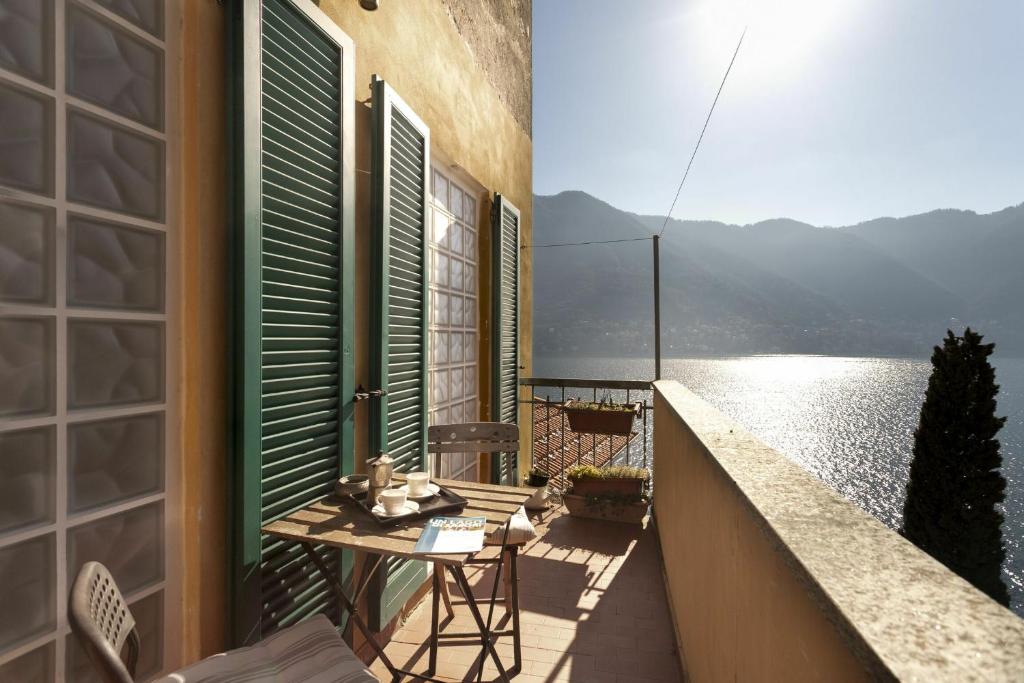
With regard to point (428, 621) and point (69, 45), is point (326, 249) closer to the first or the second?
point (69, 45)

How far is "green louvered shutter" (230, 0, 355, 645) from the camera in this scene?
1.49 metres

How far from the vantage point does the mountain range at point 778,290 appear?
88.0m

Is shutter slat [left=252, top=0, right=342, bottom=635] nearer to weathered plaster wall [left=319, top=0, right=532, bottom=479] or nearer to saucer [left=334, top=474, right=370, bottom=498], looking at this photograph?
saucer [left=334, top=474, right=370, bottom=498]

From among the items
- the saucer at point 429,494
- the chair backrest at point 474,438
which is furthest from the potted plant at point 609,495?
the saucer at point 429,494

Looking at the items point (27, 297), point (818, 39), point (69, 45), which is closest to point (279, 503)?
point (27, 297)

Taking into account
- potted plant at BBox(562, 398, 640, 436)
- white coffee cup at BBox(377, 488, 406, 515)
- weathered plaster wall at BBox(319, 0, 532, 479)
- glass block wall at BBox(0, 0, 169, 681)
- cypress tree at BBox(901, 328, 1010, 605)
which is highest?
weathered plaster wall at BBox(319, 0, 532, 479)

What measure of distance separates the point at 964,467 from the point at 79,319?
9498mm

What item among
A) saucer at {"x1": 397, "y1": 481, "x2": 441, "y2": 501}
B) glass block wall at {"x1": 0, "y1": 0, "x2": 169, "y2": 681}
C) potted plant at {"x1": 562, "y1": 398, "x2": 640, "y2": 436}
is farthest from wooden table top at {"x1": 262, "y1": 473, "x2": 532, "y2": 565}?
potted plant at {"x1": 562, "y1": 398, "x2": 640, "y2": 436}

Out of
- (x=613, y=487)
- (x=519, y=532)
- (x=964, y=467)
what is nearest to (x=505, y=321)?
(x=613, y=487)

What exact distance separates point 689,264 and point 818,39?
108 meters

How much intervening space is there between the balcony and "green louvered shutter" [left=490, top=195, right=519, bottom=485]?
968 mm

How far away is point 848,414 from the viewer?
43.6m

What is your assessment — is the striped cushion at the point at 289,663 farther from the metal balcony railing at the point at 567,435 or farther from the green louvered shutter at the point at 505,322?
the metal balcony railing at the point at 567,435

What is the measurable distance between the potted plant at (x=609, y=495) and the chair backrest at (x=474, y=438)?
1367 millimetres
